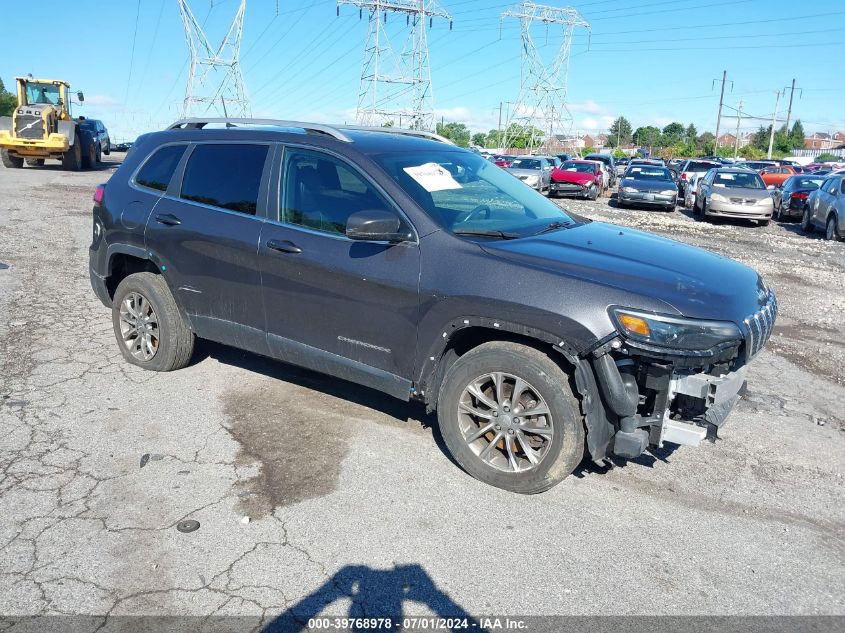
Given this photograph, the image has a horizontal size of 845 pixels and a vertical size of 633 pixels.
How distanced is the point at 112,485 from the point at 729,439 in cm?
385

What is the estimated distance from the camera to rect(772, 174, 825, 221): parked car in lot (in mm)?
19641

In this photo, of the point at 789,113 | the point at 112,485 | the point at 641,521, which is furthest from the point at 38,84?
the point at 789,113

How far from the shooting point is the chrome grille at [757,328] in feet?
11.8

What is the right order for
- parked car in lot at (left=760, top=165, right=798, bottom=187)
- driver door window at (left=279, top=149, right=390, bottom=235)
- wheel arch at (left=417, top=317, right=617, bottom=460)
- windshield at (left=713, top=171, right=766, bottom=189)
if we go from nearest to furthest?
1. wheel arch at (left=417, top=317, right=617, bottom=460)
2. driver door window at (left=279, top=149, right=390, bottom=235)
3. windshield at (left=713, top=171, right=766, bottom=189)
4. parked car in lot at (left=760, top=165, right=798, bottom=187)

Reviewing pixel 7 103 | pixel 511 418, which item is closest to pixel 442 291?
pixel 511 418

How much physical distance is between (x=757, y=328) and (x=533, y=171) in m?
22.1

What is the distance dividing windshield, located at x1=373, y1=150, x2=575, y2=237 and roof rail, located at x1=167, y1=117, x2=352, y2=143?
419 mm

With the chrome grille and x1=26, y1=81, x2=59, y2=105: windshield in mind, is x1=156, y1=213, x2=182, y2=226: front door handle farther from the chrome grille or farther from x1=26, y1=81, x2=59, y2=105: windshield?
x1=26, y1=81, x2=59, y2=105: windshield

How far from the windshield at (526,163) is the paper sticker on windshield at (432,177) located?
2259 cm

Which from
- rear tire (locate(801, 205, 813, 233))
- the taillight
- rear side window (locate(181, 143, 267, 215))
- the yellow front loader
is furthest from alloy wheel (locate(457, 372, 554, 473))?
the yellow front loader

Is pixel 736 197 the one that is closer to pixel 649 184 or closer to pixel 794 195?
pixel 794 195

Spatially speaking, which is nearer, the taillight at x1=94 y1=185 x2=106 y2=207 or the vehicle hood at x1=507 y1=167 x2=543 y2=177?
the taillight at x1=94 y1=185 x2=106 y2=207

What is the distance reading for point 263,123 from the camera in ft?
17.0

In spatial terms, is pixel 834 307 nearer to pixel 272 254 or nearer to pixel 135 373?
pixel 272 254
